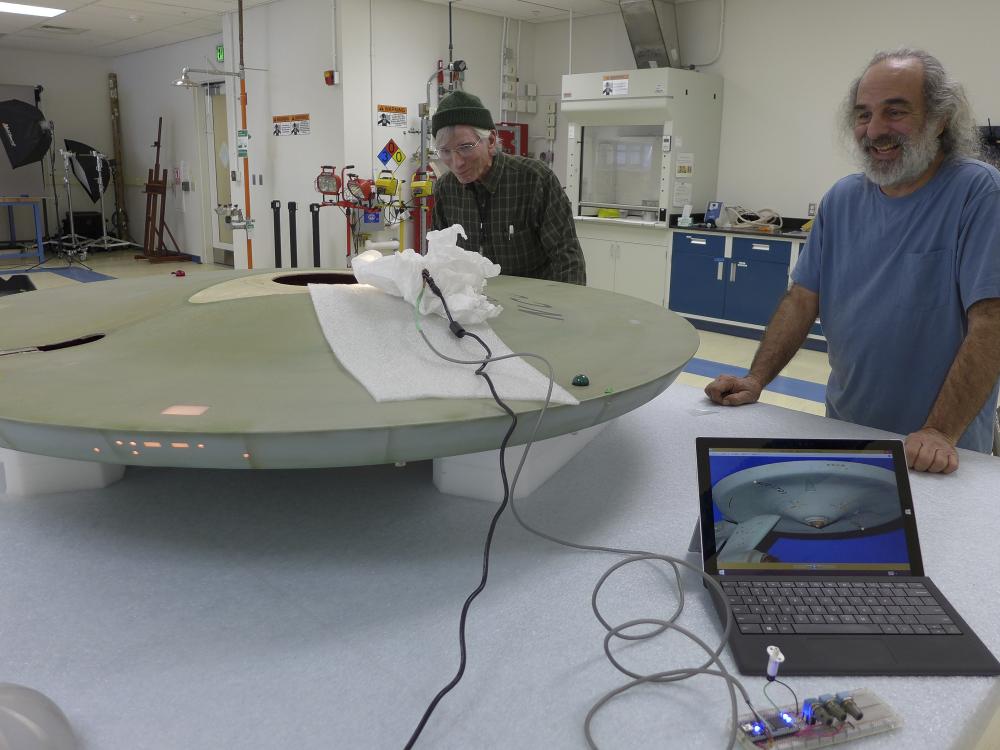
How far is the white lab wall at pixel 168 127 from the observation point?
9.42 meters

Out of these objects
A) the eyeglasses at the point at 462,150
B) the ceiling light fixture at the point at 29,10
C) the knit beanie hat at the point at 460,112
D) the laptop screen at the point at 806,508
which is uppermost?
the ceiling light fixture at the point at 29,10

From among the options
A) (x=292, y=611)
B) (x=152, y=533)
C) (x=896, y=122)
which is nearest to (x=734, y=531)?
(x=292, y=611)

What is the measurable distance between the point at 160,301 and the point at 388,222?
512cm

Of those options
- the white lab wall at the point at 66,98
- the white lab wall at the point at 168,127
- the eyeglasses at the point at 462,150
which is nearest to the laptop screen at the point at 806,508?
the eyeglasses at the point at 462,150

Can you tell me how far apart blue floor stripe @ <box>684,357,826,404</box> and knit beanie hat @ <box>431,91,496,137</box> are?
205cm

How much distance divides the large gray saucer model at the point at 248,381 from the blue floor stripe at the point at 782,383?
2.80 metres

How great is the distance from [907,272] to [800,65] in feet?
16.4

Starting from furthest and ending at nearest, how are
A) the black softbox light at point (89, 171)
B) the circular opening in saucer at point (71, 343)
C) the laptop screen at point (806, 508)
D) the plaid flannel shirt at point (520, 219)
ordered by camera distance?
the black softbox light at point (89, 171), the plaid flannel shirt at point (520, 219), the circular opening in saucer at point (71, 343), the laptop screen at point (806, 508)

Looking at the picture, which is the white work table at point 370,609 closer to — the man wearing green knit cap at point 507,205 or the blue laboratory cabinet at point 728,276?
Result: the man wearing green knit cap at point 507,205

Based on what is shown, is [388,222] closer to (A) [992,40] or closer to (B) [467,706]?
(A) [992,40]

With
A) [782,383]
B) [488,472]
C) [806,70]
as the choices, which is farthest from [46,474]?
[806,70]

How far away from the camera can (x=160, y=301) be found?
5.38 feet

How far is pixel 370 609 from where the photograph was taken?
0.97 metres

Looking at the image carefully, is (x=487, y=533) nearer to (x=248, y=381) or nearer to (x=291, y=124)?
(x=248, y=381)
